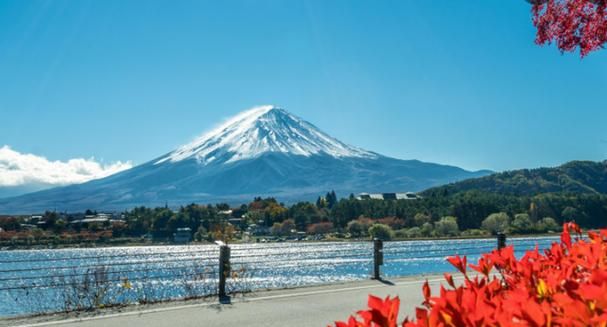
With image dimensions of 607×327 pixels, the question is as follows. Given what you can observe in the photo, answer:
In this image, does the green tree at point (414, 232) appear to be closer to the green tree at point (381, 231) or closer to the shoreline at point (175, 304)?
the green tree at point (381, 231)

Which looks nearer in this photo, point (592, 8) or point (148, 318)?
point (592, 8)

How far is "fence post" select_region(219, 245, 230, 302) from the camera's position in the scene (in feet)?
31.2

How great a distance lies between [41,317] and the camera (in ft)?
25.5

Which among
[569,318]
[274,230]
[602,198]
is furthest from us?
[274,230]

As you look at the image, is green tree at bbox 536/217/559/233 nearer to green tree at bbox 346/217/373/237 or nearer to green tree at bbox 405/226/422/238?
green tree at bbox 405/226/422/238

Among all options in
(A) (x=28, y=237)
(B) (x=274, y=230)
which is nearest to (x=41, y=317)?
(A) (x=28, y=237)

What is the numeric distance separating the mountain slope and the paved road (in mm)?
122005

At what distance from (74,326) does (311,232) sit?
87.4 m

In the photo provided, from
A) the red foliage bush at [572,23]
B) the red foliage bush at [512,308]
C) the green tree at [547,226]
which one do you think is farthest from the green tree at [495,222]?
Result: the red foliage bush at [512,308]

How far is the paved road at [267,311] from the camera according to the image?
7.22m

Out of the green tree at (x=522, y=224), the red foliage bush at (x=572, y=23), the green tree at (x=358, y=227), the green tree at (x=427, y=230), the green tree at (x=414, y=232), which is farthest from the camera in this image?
the green tree at (x=358, y=227)

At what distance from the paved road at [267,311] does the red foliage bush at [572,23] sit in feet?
12.8

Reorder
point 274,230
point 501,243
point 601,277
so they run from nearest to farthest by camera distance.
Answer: point 601,277
point 501,243
point 274,230

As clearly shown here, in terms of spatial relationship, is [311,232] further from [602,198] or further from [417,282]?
[417,282]
